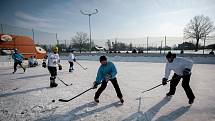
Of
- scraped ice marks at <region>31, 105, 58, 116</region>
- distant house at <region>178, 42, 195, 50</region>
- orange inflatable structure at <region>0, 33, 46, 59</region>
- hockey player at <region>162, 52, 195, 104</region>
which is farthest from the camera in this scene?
distant house at <region>178, 42, 195, 50</region>

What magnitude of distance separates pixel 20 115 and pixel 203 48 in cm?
2097

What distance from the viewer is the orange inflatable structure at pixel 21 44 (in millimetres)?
18359

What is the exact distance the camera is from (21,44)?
19906 mm

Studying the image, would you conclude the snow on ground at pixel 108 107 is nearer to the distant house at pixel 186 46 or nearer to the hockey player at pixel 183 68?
the hockey player at pixel 183 68

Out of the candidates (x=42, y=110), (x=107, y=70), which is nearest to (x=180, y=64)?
(x=107, y=70)

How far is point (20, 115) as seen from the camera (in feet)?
12.7

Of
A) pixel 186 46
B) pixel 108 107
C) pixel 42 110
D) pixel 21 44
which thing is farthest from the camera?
pixel 186 46

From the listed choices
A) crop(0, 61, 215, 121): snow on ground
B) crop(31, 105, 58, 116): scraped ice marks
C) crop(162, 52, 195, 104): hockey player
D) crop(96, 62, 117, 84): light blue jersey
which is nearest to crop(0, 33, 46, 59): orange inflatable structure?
crop(0, 61, 215, 121): snow on ground

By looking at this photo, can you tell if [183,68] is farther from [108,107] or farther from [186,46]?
[186,46]

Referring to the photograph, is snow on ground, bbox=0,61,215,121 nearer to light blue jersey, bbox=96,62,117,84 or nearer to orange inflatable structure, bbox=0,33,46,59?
light blue jersey, bbox=96,62,117,84

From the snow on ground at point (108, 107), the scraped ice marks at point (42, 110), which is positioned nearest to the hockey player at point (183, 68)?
the snow on ground at point (108, 107)

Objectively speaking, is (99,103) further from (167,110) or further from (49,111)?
(167,110)

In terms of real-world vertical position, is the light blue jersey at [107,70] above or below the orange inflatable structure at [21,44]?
below

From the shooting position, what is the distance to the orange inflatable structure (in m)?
18.4
